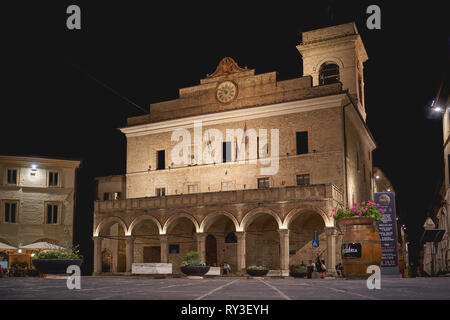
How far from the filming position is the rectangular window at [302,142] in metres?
34.8

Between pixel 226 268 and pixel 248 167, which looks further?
pixel 248 167

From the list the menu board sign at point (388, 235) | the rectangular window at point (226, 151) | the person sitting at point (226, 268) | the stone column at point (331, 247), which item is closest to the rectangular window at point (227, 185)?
the rectangular window at point (226, 151)

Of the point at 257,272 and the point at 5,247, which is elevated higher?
the point at 5,247

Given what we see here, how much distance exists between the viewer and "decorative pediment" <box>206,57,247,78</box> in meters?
38.0

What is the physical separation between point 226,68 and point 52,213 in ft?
57.1

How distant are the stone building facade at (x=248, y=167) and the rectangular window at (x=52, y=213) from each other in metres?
4.48

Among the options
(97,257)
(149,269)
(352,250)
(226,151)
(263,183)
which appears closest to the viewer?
(352,250)

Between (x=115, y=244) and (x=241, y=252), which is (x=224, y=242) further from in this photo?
(x=115, y=244)

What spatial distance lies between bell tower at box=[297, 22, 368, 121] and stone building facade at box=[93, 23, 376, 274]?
0.08 m

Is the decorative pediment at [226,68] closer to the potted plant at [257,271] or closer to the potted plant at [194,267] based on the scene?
the potted plant at [257,271]

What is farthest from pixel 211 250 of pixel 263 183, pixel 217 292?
pixel 217 292

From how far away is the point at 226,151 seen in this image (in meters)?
36.8

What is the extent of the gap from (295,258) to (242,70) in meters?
13.6
